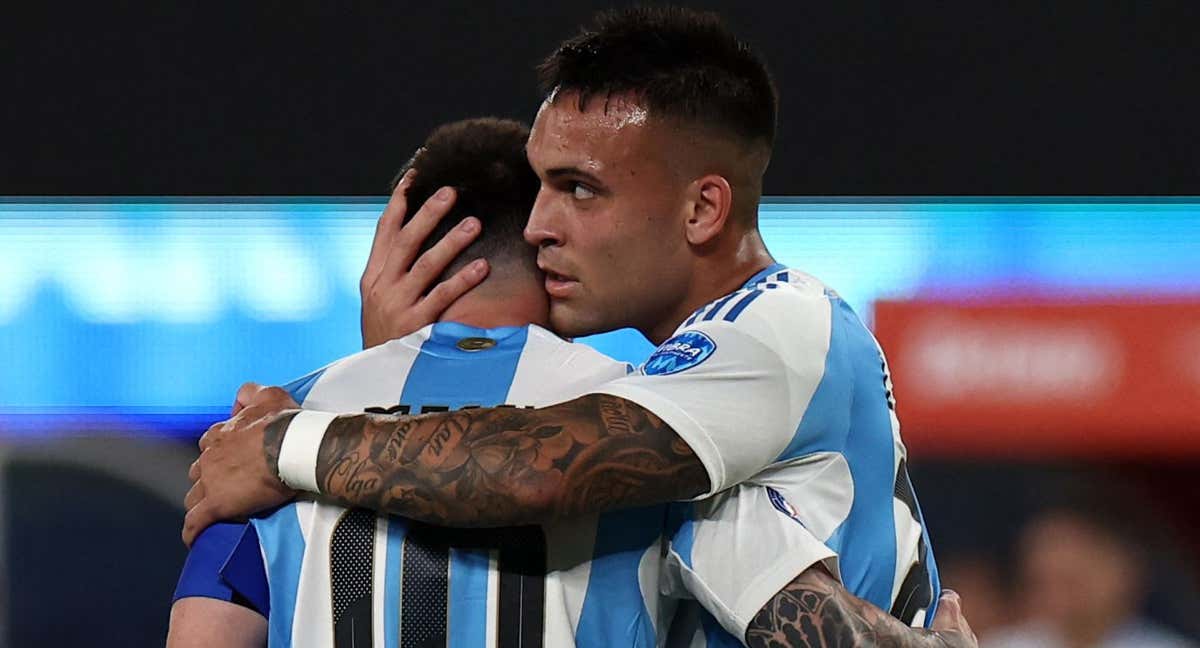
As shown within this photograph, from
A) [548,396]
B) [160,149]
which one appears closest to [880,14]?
[160,149]

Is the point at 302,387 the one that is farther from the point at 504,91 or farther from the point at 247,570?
the point at 504,91

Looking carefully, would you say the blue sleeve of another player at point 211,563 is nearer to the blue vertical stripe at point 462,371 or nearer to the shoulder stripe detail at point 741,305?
the blue vertical stripe at point 462,371

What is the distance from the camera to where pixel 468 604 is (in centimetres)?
144

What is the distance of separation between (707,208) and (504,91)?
1.52 meters

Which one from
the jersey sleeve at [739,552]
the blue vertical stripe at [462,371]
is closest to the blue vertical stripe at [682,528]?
the jersey sleeve at [739,552]

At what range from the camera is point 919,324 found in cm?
305

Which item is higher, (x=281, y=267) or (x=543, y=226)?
(x=543, y=226)

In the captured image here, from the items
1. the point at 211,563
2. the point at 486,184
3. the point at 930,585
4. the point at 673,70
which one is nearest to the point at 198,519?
the point at 211,563

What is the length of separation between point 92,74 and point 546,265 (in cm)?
189

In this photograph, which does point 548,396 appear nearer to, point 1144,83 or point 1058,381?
point 1058,381

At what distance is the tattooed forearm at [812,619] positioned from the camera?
139 cm

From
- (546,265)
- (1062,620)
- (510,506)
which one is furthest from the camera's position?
(1062,620)

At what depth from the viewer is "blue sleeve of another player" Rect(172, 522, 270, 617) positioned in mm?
1469

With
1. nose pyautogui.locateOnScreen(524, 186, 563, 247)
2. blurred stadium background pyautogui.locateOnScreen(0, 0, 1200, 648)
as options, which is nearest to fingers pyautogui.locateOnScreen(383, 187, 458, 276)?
nose pyautogui.locateOnScreen(524, 186, 563, 247)
